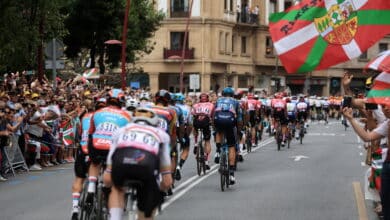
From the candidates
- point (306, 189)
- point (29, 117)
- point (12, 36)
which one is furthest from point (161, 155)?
point (12, 36)

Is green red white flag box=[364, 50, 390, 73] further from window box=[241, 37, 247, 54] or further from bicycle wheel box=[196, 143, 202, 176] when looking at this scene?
window box=[241, 37, 247, 54]

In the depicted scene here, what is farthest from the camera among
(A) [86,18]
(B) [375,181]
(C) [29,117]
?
(A) [86,18]

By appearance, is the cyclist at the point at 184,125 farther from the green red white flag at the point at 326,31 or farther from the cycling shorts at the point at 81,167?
the green red white flag at the point at 326,31

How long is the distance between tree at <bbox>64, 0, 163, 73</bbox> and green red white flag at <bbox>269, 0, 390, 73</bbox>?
34.0 metres

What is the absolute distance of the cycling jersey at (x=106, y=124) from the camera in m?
11.1

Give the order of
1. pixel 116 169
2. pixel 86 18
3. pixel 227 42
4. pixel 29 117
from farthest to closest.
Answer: pixel 227 42
pixel 86 18
pixel 29 117
pixel 116 169

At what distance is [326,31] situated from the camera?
11.0 meters

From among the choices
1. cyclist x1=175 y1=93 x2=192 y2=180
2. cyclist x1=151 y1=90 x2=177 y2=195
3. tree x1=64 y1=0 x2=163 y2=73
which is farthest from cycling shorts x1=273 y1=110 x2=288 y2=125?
tree x1=64 y1=0 x2=163 y2=73

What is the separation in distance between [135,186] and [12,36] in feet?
50.2

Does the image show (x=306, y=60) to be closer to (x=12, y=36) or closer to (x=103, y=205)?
(x=103, y=205)

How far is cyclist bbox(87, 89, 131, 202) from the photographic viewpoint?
11.1 m

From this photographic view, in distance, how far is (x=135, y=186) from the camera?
9.28 meters

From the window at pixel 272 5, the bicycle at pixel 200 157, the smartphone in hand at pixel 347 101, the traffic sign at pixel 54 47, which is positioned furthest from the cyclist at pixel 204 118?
the window at pixel 272 5

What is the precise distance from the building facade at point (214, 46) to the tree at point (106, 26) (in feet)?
52.4
